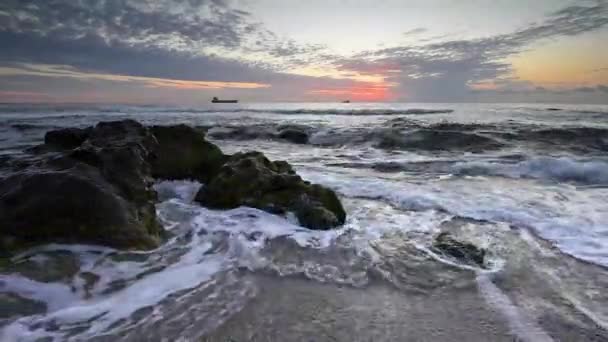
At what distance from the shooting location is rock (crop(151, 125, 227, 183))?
298 inches

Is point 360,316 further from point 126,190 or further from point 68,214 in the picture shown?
point 126,190

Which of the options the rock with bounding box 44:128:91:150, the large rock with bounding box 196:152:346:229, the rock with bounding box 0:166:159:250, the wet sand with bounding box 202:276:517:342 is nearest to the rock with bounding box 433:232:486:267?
the wet sand with bounding box 202:276:517:342

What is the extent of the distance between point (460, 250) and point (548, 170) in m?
7.10

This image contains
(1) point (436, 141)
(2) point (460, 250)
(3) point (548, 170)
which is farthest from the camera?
(1) point (436, 141)

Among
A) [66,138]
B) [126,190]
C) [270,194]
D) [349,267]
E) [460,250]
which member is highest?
[66,138]

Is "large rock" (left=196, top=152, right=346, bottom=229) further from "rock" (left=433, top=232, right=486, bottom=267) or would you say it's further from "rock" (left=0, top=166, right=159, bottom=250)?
"rock" (left=0, top=166, right=159, bottom=250)

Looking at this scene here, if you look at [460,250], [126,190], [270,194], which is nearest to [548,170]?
[460,250]

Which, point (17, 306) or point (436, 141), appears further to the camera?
point (436, 141)

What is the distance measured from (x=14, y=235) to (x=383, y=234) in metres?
4.14

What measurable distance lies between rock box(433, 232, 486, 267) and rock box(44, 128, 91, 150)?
7509 millimetres

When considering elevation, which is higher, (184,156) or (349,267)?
(184,156)

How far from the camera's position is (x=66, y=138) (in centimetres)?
843

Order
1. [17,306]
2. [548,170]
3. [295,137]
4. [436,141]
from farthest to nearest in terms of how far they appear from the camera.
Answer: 1. [295,137]
2. [436,141]
3. [548,170]
4. [17,306]

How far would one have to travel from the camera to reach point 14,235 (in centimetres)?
392
